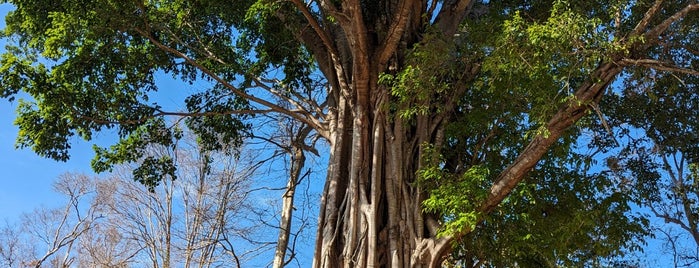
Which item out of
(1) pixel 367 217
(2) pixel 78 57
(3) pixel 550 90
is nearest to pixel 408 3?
(3) pixel 550 90

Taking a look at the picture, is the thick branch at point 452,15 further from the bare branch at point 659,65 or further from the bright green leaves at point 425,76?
the bare branch at point 659,65

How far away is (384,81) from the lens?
609cm

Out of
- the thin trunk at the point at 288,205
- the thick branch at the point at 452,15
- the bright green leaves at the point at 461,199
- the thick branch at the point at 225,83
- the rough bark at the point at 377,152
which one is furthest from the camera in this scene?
the thin trunk at the point at 288,205

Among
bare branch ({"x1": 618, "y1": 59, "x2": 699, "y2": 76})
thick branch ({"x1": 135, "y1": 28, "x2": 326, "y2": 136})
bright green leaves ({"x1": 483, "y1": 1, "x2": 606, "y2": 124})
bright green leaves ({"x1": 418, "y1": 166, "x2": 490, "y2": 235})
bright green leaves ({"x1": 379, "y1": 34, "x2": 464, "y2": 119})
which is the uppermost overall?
thick branch ({"x1": 135, "y1": 28, "x2": 326, "y2": 136})

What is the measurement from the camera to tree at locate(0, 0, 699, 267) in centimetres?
482

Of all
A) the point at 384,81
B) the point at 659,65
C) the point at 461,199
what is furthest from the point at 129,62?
the point at 659,65

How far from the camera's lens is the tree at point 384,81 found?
4.82 m

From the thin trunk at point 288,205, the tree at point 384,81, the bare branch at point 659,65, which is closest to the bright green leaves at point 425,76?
the tree at point 384,81

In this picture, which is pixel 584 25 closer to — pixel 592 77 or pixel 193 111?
pixel 592 77

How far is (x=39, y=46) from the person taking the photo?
6.65 meters

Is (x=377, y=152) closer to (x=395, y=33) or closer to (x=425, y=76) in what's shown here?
(x=425, y=76)

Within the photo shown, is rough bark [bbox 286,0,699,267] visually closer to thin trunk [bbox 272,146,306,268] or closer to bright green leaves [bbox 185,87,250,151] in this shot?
bright green leaves [bbox 185,87,250,151]

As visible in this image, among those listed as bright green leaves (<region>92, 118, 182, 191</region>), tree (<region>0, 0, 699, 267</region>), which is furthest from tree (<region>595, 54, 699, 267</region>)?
bright green leaves (<region>92, 118, 182, 191</region>)

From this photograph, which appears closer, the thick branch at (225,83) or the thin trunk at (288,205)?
the thick branch at (225,83)
